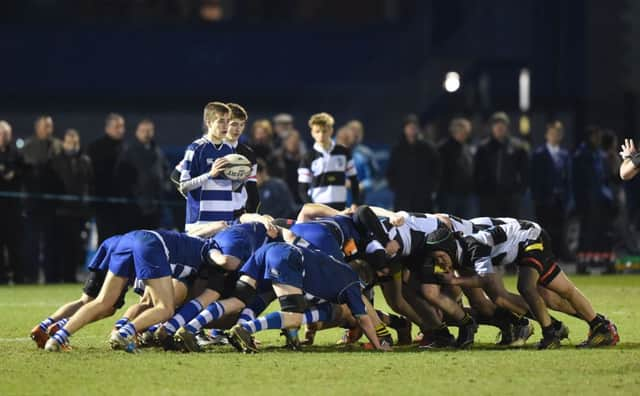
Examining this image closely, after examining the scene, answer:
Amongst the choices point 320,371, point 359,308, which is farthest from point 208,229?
point 320,371

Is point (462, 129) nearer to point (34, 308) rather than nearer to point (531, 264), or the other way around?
point (34, 308)

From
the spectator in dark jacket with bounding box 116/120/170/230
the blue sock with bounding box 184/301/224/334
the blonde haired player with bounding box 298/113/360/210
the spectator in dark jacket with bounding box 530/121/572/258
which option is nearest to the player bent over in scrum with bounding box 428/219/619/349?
the blue sock with bounding box 184/301/224/334

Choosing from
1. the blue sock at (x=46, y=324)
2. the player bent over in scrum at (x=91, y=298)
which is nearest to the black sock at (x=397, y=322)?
the player bent over in scrum at (x=91, y=298)

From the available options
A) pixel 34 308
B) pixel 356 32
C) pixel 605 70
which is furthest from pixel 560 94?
pixel 34 308

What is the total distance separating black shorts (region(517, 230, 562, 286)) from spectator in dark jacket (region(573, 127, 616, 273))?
353 inches

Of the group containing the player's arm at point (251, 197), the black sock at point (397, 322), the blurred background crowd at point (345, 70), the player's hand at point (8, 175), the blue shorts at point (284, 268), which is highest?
the blurred background crowd at point (345, 70)

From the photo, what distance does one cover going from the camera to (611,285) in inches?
739

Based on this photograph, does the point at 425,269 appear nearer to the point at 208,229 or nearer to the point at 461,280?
the point at 461,280

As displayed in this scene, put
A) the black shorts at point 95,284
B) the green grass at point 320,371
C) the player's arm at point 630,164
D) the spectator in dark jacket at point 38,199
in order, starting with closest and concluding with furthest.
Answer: the green grass at point 320,371
the player's arm at point 630,164
the black shorts at point 95,284
the spectator in dark jacket at point 38,199

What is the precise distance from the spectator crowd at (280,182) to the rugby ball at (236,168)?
5.28 m

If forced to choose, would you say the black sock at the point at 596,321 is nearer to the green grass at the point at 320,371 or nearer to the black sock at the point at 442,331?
the green grass at the point at 320,371

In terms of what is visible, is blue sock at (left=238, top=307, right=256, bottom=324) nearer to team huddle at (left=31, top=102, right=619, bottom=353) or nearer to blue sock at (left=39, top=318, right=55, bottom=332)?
team huddle at (left=31, top=102, right=619, bottom=353)

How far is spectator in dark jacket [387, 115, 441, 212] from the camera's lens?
20.4 metres

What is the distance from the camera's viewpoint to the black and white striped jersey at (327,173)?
16781mm
